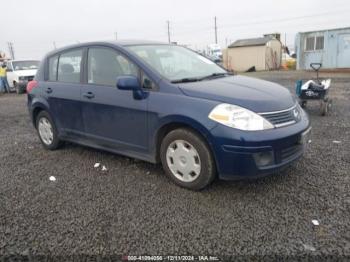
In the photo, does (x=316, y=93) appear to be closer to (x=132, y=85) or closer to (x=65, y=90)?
(x=132, y=85)

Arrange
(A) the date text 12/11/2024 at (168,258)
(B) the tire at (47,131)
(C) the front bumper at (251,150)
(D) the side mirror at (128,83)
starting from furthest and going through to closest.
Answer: (B) the tire at (47,131) < (D) the side mirror at (128,83) < (C) the front bumper at (251,150) < (A) the date text 12/11/2024 at (168,258)

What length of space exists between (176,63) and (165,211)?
194cm

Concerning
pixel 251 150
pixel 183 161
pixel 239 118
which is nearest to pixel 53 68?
pixel 183 161

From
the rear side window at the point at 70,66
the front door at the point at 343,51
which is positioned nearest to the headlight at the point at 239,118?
the rear side window at the point at 70,66

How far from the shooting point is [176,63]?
408 cm

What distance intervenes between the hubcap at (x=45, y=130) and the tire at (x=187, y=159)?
8.12ft

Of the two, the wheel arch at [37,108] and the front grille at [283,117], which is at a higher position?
the front grille at [283,117]

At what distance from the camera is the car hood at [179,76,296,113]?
10.5ft

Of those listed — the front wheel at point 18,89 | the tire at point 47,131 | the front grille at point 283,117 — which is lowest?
the front wheel at point 18,89

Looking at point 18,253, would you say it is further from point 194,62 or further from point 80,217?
point 194,62

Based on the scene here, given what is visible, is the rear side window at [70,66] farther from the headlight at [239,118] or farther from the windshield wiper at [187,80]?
the headlight at [239,118]

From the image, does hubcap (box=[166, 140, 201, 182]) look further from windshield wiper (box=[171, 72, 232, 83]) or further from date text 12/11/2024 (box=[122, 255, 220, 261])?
date text 12/11/2024 (box=[122, 255, 220, 261])

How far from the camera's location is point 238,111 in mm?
3119

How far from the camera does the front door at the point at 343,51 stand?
63.4ft
